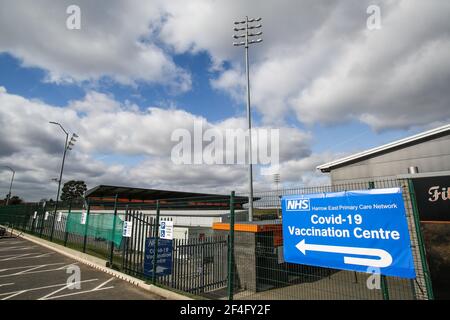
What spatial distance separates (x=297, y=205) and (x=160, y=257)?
453 centimetres

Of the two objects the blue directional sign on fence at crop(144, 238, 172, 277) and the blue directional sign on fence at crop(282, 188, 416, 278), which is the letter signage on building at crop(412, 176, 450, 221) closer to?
the blue directional sign on fence at crop(282, 188, 416, 278)

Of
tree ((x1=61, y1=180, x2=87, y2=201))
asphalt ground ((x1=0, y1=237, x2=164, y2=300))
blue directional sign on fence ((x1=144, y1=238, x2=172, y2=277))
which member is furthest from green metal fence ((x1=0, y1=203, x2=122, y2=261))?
tree ((x1=61, y1=180, x2=87, y2=201))

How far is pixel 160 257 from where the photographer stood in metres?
7.53

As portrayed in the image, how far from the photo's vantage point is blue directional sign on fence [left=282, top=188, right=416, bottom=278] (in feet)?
13.1

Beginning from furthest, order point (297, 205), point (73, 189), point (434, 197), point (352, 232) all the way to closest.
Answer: point (73, 189) → point (434, 197) → point (297, 205) → point (352, 232)

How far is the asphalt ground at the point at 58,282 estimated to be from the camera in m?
6.83

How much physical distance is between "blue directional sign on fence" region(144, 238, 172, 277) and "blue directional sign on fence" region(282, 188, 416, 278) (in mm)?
3874

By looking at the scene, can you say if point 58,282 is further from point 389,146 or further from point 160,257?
point 389,146

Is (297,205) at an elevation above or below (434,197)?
below

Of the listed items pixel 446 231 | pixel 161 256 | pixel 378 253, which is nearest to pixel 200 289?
pixel 161 256

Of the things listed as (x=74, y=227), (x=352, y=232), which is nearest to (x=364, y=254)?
(x=352, y=232)

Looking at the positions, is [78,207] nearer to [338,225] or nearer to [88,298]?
[88,298]

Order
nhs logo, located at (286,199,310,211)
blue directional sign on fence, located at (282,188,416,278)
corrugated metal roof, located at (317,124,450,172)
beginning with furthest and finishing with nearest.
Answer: corrugated metal roof, located at (317,124,450,172), nhs logo, located at (286,199,310,211), blue directional sign on fence, located at (282,188,416,278)

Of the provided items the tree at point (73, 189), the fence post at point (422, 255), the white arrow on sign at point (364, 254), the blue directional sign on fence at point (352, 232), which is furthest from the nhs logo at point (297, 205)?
the tree at point (73, 189)
